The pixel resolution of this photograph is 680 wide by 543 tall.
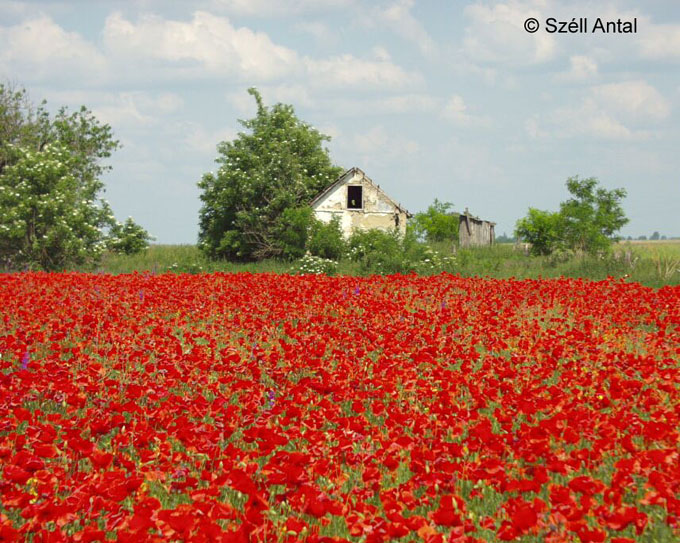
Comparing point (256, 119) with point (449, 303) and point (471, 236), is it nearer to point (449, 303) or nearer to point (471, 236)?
point (471, 236)

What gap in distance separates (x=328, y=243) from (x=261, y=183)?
625 centimetres

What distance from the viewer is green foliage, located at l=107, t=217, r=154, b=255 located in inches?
1640

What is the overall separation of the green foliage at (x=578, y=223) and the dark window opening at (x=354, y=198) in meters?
10.8

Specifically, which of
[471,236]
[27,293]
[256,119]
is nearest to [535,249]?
[471,236]

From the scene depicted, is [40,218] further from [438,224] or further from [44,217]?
[438,224]

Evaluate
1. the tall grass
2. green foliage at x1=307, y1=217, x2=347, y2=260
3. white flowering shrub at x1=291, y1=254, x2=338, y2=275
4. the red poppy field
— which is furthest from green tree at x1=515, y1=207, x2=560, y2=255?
the red poppy field

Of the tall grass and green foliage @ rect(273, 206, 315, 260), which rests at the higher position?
green foliage @ rect(273, 206, 315, 260)

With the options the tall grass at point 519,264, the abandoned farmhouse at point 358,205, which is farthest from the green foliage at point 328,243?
the abandoned farmhouse at point 358,205

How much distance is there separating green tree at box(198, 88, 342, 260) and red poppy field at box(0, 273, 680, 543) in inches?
919

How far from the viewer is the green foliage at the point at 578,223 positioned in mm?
39969

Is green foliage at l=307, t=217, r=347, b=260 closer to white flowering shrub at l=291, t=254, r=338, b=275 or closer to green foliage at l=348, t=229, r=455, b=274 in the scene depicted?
white flowering shrub at l=291, t=254, r=338, b=275

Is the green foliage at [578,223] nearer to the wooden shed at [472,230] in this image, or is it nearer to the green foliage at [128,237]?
the wooden shed at [472,230]

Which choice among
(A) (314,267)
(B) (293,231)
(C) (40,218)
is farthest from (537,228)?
(C) (40,218)

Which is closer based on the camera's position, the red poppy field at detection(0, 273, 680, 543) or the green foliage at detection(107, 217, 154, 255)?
the red poppy field at detection(0, 273, 680, 543)
